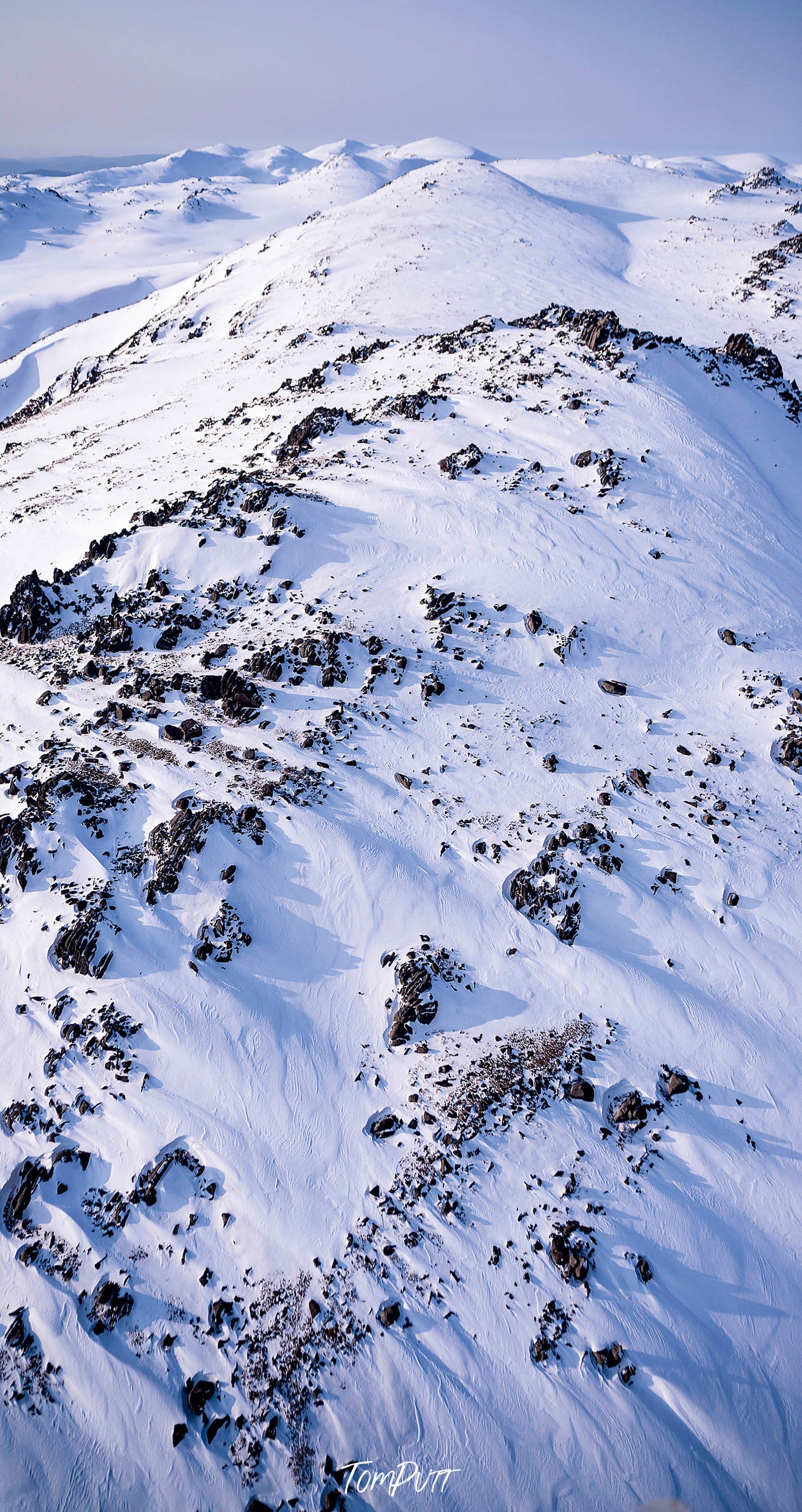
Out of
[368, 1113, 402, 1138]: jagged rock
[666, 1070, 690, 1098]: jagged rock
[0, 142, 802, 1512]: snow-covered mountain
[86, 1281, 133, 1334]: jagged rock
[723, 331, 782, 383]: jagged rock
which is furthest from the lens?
[723, 331, 782, 383]: jagged rock

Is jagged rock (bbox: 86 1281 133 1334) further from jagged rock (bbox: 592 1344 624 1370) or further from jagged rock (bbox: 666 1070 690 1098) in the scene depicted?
→ jagged rock (bbox: 666 1070 690 1098)

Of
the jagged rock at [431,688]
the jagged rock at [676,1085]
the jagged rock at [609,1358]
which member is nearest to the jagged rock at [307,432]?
the jagged rock at [431,688]

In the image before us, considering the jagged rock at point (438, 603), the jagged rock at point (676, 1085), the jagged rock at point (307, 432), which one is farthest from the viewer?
the jagged rock at point (307, 432)

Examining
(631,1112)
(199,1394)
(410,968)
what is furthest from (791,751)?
(199,1394)

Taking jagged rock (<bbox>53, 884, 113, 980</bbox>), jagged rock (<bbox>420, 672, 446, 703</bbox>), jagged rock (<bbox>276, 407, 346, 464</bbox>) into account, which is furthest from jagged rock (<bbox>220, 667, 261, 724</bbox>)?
jagged rock (<bbox>276, 407, 346, 464</bbox>)

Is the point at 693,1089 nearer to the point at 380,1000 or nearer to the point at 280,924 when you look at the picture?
the point at 380,1000

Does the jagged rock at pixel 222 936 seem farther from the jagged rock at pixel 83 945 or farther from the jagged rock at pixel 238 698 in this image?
the jagged rock at pixel 238 698
